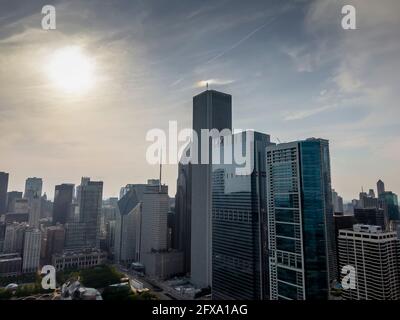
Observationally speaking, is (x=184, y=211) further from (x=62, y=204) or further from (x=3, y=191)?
(x=3, y=191)

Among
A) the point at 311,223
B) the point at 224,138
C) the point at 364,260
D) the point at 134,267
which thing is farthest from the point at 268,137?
the point at 134,267

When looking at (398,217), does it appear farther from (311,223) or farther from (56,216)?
(56,216)

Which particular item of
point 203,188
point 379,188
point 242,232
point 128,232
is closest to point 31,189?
point 128,232

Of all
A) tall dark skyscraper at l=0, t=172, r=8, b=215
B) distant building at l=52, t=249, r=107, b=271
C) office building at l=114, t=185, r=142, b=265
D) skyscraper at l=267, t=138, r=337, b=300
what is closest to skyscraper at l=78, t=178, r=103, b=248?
office building at l=114, t=185, r=142, b=265

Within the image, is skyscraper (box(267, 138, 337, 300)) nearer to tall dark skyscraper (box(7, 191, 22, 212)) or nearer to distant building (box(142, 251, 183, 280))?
distant building (box(142, 251, 183, 280))

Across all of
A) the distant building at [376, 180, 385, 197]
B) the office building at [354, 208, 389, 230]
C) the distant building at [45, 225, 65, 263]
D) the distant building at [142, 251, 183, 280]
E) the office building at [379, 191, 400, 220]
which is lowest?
the distant building at [142, 251, 183, 280]

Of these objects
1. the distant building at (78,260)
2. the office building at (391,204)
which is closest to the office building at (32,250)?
the distant building at (78,260)

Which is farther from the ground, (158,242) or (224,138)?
(224,138)
